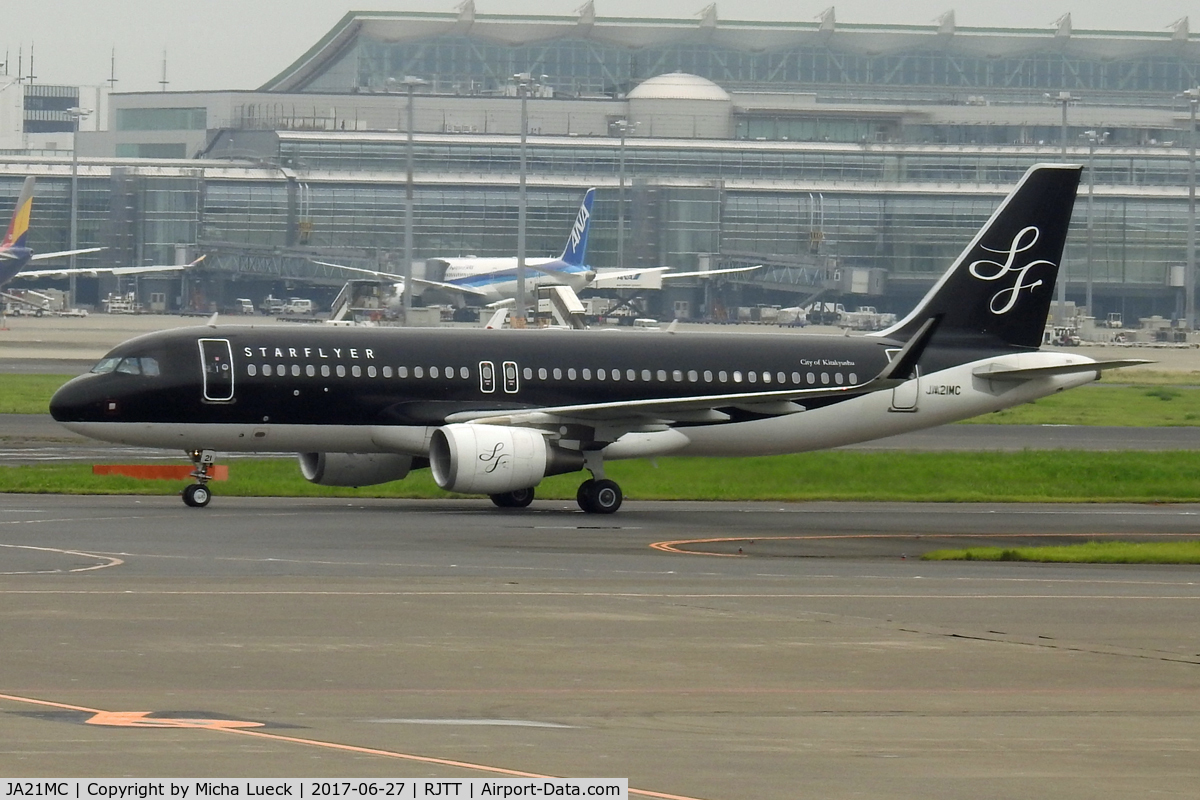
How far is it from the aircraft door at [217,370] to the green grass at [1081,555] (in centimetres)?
1374

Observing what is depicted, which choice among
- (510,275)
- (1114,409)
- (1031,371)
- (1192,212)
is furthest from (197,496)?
(510,275)

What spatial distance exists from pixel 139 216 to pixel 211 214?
750 cm

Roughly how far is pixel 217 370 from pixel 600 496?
754cm

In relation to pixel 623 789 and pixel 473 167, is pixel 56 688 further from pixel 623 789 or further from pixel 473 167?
pixel 473 167

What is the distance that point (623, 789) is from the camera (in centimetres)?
1152

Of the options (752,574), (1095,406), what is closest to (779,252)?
(1095,406)

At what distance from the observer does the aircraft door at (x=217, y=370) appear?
117 ft

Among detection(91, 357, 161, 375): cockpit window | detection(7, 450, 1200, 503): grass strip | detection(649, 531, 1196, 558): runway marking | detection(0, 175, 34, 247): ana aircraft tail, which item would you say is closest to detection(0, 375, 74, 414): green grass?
detection(7, 450, 1200, 503): grass strip

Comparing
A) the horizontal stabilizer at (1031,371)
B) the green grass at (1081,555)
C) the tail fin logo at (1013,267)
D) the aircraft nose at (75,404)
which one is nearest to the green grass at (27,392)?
the aircraft nose at (75,404)

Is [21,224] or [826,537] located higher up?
[21,224]

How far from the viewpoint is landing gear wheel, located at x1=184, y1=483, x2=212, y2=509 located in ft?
115

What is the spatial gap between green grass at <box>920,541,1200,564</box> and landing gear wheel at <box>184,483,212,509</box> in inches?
531

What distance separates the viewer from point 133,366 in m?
35.8

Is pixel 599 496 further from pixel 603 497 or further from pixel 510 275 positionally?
pixel 510 275
